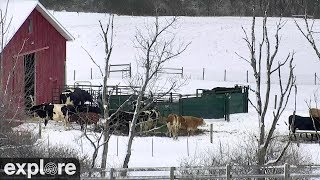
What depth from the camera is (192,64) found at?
66.1 meters

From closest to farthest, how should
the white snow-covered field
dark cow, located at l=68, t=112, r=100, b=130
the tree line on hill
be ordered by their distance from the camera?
the white snow-covered field, dark cow, located at l=68, t=112, r=100, b=130, the tree line on hill

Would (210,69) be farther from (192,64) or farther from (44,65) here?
(44,65)

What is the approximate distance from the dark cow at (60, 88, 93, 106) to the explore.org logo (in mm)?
18543

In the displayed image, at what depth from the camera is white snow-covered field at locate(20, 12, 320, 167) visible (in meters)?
24.2

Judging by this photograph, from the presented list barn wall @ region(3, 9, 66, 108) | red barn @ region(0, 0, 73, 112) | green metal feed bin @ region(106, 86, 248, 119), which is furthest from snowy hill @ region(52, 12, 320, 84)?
green metal feed bin @ region(106, 86, 248, 119)

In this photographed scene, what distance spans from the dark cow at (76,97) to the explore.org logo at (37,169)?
18543mm

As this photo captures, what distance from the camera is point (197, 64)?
66.2m

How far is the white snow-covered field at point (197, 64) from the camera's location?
2416cm

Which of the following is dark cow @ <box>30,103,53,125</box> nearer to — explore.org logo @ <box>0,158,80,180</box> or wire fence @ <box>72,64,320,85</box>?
explore.org logo @ <box>0,158,80,180</box>

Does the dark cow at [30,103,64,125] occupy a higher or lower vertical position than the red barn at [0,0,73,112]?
lower

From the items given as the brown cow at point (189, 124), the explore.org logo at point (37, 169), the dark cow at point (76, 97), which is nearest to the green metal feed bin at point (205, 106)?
the dark cow at point (76, 97)

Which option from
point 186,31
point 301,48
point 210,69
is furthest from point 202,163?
point 186,31

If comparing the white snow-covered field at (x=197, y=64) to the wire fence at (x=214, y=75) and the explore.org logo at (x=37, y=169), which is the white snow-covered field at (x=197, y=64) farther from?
the explore.org logo at (x=37, y=169)

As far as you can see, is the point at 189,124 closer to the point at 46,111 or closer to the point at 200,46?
the point at 46,111
